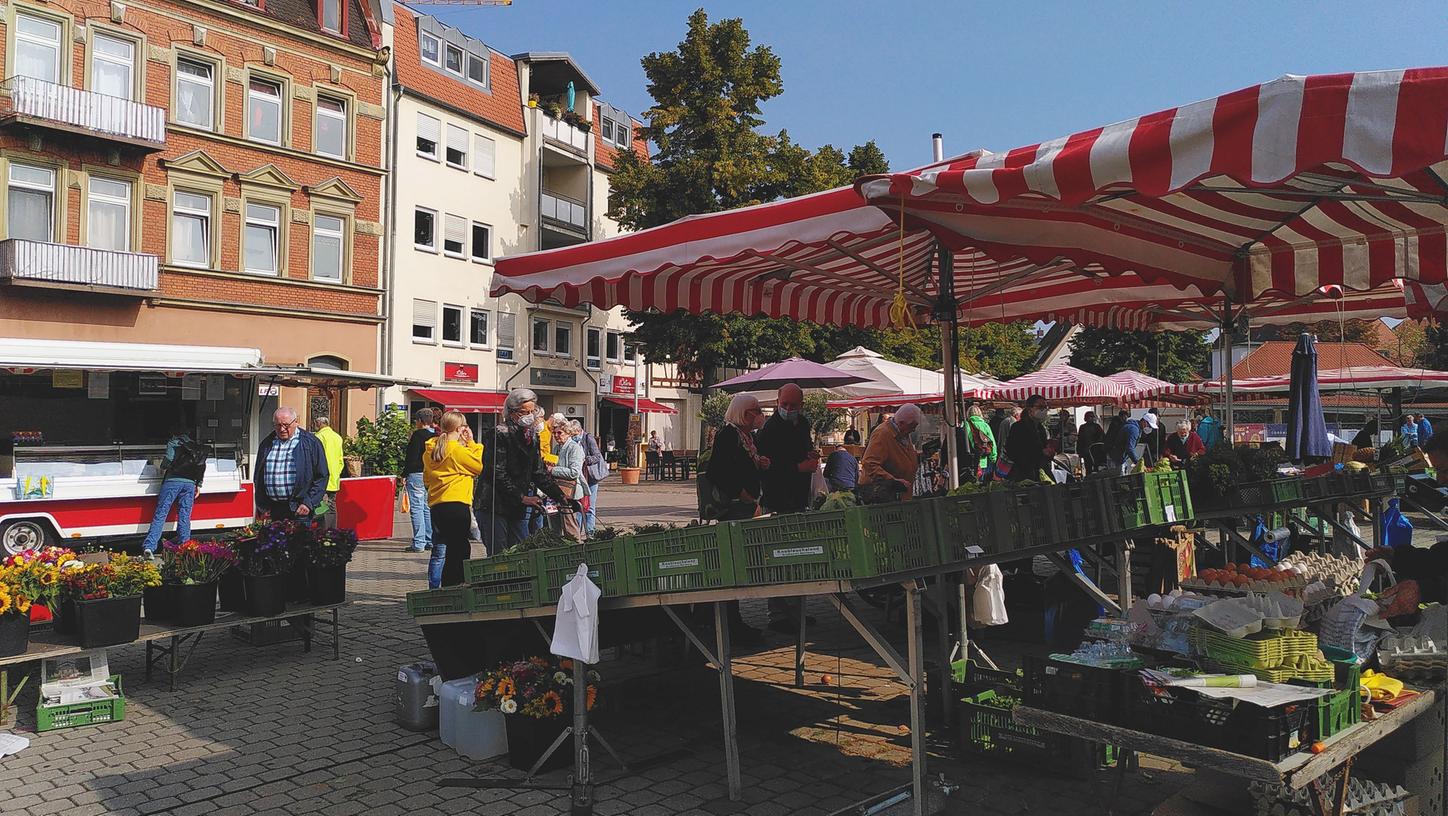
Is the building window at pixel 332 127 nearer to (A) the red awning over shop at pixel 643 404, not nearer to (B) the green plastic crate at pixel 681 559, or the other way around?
(A) the red awning over shop at pixel 643 404

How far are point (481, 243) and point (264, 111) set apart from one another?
28.6ft

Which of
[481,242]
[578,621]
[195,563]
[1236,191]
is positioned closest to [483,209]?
[481,242]

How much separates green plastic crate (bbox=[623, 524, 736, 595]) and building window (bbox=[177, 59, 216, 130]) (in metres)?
22.6

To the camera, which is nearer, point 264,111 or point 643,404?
point 264,111

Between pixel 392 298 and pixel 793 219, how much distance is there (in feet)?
83.1

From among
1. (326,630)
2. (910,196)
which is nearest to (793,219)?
(910,196)

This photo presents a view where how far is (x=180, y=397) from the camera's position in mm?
12508

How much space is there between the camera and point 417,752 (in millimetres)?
5203

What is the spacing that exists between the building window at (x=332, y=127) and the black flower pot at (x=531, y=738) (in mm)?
23335

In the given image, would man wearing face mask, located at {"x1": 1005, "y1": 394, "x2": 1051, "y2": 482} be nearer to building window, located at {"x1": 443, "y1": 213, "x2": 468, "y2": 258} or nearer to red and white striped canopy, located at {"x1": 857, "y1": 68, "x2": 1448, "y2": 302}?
red and white striped canopy, located at {"x1": 857, "y1": 68, "x2": 1448, "y2": 302}

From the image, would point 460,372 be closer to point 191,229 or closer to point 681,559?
point 191,229

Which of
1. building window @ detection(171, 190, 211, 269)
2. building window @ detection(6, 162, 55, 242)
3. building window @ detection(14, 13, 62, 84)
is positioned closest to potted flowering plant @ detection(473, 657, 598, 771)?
building window @ detection(6, 162, 55, 242)

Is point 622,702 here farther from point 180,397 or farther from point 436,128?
point 436,128

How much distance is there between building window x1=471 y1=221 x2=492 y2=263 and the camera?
1226 inches
